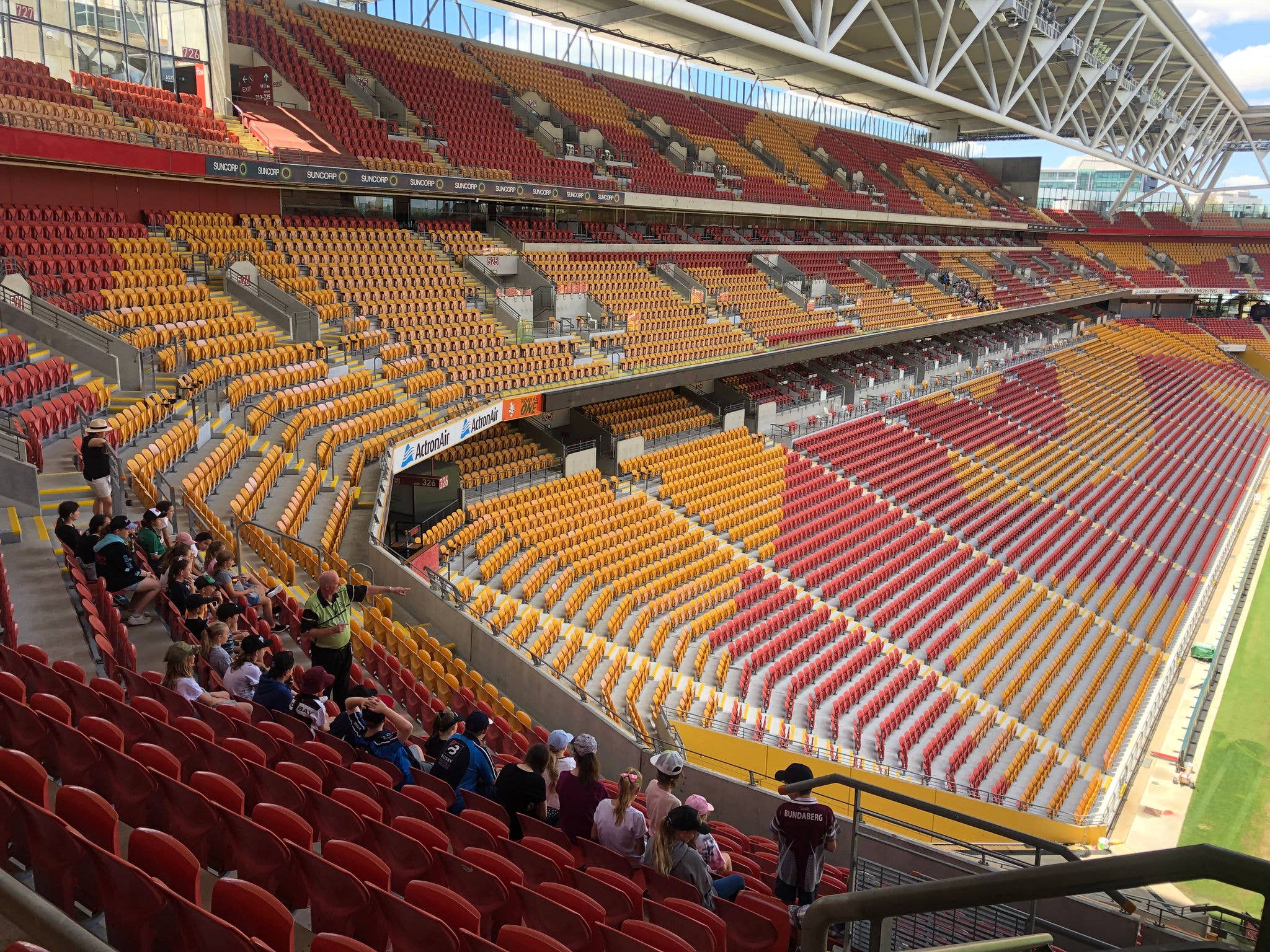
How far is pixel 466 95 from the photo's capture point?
2667 cm

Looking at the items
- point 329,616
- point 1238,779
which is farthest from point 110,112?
point 1238,779

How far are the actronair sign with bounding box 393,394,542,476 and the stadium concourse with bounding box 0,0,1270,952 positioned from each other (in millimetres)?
100

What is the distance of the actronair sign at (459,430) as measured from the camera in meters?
13.9

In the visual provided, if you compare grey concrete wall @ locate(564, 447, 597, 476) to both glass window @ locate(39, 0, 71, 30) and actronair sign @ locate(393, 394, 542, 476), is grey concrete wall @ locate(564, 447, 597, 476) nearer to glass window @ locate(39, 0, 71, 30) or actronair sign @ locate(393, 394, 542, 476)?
actronair sign @ locate(393, 394, 542, 476)

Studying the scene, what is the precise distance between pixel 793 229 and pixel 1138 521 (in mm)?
18321

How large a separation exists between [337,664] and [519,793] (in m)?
2.26

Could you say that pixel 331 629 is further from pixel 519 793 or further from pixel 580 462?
pixel 580 462

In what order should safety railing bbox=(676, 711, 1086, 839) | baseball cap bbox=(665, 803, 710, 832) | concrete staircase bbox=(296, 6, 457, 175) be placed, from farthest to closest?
1. concrete staircase bbox=(296, 6, 457, 175)
2. safety railing bbox=(676, 711, 1086, 839)
3. baseball cap bbox=(665, 803, 710, 832)

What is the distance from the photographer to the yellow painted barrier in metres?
11.1

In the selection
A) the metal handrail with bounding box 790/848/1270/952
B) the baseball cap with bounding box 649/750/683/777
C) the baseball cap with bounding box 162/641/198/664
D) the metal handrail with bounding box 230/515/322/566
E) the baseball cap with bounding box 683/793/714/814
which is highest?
the metal handrail with bounding box 790/848/1270/952

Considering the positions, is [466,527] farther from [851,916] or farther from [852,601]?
[851,916]

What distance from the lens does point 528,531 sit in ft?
51.7

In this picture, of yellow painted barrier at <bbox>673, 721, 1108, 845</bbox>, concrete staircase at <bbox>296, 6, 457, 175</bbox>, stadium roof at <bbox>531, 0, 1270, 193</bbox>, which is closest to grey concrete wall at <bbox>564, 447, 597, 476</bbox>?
concrete staircase at <bbox>296, 6, 457, 175</bbox>

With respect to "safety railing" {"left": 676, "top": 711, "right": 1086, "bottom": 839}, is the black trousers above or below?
above
